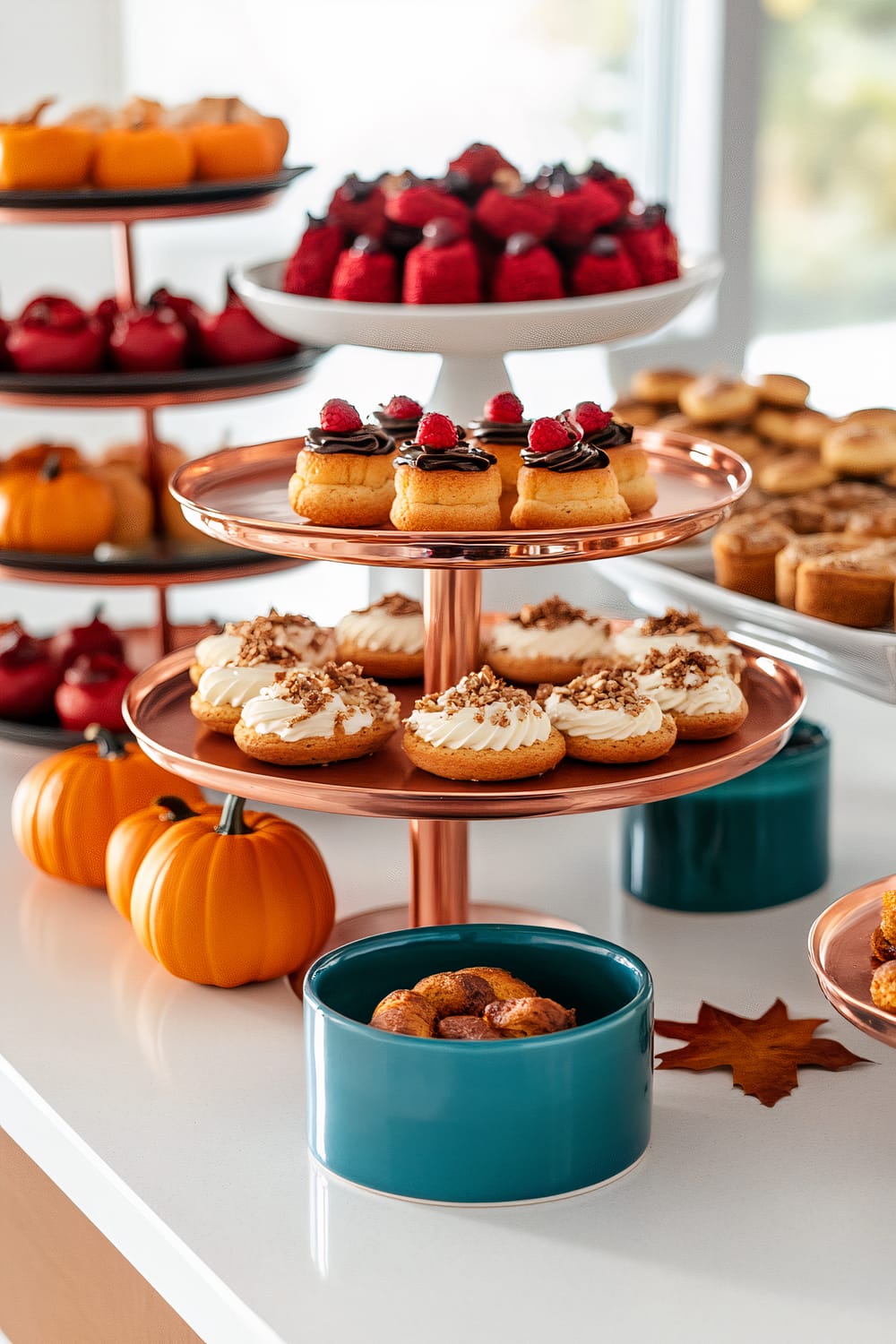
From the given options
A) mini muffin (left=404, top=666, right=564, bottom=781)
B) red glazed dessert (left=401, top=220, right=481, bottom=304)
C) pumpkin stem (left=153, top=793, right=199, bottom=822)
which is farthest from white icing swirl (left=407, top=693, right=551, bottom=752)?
red glazed dessert (left=401, top=220, right=481, bottom=304)

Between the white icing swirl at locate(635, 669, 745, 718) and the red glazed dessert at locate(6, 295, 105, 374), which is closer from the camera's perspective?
the white icing swirl at locate(635, 669, 745, 718)

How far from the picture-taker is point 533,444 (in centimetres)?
114

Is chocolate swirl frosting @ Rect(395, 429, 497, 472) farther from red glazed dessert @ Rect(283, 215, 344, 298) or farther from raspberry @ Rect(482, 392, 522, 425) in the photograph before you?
red glazed dessert @ Rect(283, 215, 344, 298)

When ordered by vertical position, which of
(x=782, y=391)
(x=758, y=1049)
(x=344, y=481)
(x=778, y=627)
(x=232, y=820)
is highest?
(x=344, y=481)

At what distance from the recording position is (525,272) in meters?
1.42

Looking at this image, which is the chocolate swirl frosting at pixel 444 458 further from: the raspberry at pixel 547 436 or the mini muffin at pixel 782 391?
the mini muffin at pixel 782 391

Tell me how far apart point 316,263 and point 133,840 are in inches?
21.3

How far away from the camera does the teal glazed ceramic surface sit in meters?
1.42

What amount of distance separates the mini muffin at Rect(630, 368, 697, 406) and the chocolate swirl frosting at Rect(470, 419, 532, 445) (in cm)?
96

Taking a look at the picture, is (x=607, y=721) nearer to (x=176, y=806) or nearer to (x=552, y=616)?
(x=552, y=616)

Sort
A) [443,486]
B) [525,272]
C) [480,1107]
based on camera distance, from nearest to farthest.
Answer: [480,1107], [443,486], [525,272]

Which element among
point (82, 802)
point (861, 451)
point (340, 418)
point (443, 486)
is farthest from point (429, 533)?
point (861, 451)

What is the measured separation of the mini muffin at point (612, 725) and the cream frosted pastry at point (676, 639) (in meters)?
0.12

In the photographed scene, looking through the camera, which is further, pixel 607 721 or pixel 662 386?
pixel 662 386
